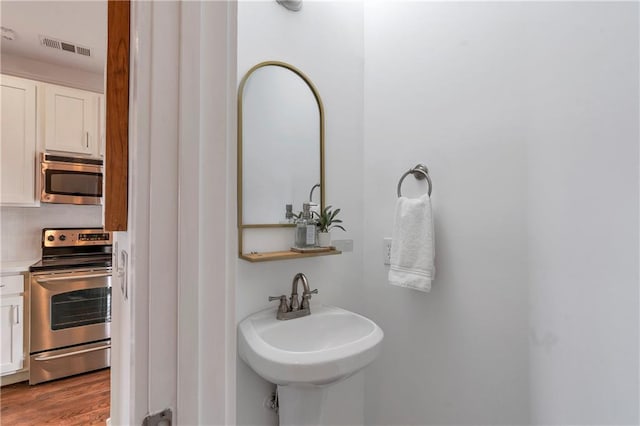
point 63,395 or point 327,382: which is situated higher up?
point 327,382

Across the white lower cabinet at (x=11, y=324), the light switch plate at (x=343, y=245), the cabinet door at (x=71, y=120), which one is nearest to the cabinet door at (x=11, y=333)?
the white lower cabinet at (x=11, y=324)

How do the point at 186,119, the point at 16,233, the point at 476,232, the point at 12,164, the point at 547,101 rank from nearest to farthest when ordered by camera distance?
the point at 186,119 < the point at 547,101 < the point at 476,232 < the point at 12,164 < the point at 16,233

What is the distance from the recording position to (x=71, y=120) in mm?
2355

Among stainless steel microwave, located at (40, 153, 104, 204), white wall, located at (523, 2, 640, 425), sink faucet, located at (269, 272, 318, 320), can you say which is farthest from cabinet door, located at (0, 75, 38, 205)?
white wall, located at (523, 2, 640, 425)

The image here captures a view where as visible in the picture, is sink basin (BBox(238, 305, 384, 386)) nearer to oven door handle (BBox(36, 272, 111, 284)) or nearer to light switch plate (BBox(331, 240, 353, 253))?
light switch plate (BBox(331, 240, 353, 253))

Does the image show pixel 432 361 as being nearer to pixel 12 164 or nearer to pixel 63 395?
pixel 63 395

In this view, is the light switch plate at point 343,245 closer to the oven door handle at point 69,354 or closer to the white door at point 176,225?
the white door at point 176,225

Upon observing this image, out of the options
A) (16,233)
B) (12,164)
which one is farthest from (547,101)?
(16,233)

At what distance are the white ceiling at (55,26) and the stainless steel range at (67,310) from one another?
4.36 ft

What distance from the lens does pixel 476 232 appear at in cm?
120

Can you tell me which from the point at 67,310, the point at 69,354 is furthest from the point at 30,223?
the point at 69,354

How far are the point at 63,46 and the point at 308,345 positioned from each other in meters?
2.63

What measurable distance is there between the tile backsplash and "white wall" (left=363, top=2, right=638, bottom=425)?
2.51 metres

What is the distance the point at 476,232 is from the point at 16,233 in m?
3.15
